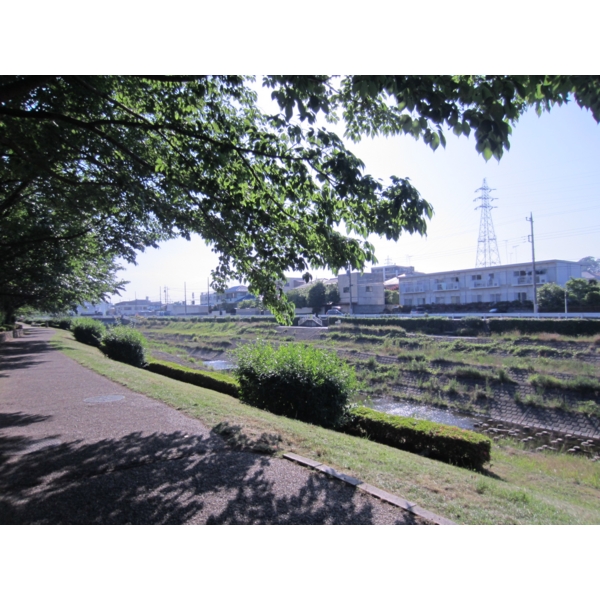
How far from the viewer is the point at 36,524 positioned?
3.24m

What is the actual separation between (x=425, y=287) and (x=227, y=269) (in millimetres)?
44794

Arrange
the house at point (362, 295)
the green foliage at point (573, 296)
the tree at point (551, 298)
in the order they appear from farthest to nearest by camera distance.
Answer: the house at point (362, 295) → the tree at point (551, 298) → the green foliage at point (573, 296)

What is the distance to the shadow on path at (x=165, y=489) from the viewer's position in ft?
11.0

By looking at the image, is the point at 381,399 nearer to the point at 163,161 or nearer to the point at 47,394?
the point at 47,394

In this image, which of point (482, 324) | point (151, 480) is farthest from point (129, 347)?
point (482, 324)

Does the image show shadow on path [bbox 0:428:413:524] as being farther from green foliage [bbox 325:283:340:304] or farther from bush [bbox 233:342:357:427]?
green foliage [bbox 325:283:340:304]

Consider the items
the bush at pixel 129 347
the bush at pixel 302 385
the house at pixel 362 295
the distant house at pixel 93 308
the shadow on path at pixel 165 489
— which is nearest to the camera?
the shadow on path at pixel 165 489

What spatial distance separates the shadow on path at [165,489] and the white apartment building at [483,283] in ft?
134

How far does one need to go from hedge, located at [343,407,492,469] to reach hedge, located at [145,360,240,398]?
156 inches

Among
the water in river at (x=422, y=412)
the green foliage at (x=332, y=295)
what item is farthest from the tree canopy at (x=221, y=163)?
the green foliage at (x=332, y=295)

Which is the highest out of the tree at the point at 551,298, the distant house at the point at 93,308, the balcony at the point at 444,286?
the balcony at the point at 444,286

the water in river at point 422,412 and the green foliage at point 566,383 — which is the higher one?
the green foliage at point 566,383

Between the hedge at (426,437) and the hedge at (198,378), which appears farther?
the hedge at (198,378)

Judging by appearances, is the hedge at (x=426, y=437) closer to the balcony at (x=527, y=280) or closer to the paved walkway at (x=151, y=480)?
the paved walkway at (x=151, y=480)
